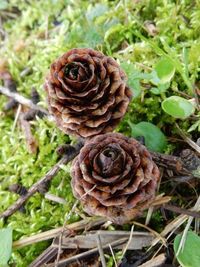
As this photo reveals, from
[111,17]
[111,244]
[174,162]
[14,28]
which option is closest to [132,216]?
[111,244]

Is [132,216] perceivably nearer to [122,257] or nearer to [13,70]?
[122,257]

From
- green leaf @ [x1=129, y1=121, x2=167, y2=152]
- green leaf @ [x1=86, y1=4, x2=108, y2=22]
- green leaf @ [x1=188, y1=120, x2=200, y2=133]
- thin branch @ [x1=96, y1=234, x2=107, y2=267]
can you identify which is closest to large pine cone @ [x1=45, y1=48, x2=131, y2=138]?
green leaf @ [x1=129, y1=121, x2=167, y2=152]

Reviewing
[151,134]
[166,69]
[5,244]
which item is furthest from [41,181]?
[166,69]

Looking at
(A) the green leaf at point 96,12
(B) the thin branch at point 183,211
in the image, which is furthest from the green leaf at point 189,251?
(A) the green leaf at point 96,12

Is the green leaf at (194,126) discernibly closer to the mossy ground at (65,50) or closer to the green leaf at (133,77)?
the mossy ground at (65,50)

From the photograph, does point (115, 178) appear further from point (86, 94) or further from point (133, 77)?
Answer: point (133, 77)
